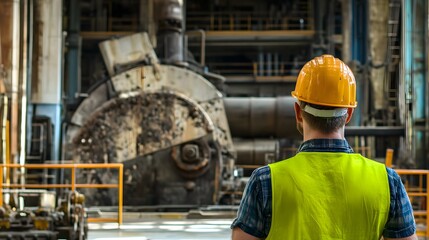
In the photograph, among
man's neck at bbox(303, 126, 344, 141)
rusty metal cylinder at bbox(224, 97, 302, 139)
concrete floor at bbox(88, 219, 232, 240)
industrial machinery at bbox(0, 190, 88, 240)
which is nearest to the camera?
man's neck at bbox(303, 126, 344, 141)

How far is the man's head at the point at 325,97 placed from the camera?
2.09m

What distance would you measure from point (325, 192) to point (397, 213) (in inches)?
9.2

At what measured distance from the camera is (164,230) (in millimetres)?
10273

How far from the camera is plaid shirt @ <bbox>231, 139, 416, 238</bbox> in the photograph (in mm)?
1974

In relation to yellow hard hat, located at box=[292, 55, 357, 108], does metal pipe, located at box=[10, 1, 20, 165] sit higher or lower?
higher

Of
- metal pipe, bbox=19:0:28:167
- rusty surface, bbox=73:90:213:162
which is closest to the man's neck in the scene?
rusty surface, bbox=73:90:213:162

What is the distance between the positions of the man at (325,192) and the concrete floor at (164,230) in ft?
23.7

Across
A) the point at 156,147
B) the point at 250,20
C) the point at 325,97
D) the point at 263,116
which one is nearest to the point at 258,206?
the point at 325,97

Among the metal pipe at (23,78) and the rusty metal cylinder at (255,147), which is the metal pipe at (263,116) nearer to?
the rusty metal cylinder at (255,147)

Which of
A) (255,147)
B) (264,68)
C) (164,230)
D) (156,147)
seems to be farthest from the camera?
(264,68)

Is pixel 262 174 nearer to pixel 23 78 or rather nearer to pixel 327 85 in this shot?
pixel 327 85

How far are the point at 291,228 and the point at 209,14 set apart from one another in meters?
32.7

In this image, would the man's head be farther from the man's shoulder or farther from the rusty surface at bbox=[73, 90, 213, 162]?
the rusty surface at bbox=[73, 90, 213, 162]

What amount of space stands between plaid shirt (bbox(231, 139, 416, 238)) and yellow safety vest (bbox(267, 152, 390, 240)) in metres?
0.03
